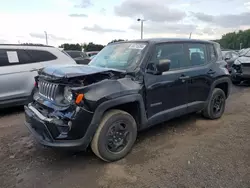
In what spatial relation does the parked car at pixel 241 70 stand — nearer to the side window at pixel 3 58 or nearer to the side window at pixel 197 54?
the side window at pixel 197 54

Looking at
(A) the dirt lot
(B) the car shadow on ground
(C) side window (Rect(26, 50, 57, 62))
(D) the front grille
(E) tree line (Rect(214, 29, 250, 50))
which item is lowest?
(E) tree line (Rect(214, 29, 250, 50))

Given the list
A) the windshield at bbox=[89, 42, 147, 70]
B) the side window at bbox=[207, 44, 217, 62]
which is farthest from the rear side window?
the side window at bbox=[207, 44, 217, 62]

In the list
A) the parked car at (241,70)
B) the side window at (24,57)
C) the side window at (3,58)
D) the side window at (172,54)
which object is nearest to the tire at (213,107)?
the side window at (172,54)

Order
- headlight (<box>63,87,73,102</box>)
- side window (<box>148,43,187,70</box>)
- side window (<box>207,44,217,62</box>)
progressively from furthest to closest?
side window (<box>207,44,217,62</box>), side window (<box>148,43,187,70</box>), headlight (<box>63,87,73,102</box>)

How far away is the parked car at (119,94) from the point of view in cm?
318

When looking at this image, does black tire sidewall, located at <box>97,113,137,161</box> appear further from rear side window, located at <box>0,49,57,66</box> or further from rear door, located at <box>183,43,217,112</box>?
rear side window, located at <box>0,49,57,66</box>

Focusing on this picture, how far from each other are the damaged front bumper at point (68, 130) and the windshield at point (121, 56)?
1174mm

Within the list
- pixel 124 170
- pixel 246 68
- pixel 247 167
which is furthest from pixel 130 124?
pixel 246 68

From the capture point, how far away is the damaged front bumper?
3127 millimetres

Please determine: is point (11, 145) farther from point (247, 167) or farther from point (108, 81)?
point (247, 167)

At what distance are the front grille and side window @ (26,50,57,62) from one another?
9.06 feet

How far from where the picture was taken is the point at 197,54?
491cm

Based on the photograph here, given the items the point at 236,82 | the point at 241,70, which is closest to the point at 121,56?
the point at 241,70

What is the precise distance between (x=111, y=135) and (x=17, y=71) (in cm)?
360
